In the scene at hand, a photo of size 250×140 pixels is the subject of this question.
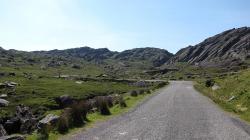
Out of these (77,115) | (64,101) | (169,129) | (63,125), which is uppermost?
(77,115)

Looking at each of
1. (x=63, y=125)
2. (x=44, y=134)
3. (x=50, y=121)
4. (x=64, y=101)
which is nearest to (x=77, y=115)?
(x=50, y=121)

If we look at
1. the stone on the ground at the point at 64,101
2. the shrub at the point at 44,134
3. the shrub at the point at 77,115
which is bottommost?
the stone on the ground at the point at 64,101

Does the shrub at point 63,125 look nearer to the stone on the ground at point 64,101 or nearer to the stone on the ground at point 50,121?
the stone on the ground at point 50,121

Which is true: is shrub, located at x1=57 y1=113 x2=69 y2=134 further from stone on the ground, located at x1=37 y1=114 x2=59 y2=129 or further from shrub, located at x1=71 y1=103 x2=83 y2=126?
shrub, located at x1=71 y1=103 x2=83 y2=126

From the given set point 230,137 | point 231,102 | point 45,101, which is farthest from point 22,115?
point 230,137

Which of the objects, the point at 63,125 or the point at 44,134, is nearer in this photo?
the point at 44,134

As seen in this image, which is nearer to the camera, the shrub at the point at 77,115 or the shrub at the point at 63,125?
the shrub at the point at 63,125

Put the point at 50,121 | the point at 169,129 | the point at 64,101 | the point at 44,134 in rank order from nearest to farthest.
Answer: the point at 44,134 < the point at 169,129 < the point at 50,121 < the point at 64,101

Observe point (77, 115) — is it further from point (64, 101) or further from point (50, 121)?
point (64, 101)

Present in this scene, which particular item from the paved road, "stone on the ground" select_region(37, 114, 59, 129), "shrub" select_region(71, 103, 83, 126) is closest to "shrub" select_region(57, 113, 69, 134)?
"stone on the ground" select_region(37, 114, 59, 129)

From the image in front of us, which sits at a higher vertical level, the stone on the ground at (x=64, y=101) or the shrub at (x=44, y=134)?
the shrub at (x=44, y=134)

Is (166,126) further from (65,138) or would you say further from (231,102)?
(231,102)

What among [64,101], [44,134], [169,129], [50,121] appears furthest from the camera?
[64,101]

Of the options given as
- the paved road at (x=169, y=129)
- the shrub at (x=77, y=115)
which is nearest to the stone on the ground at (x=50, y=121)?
the shrub at (x=77, y=115)
